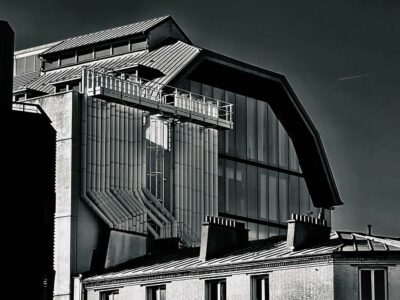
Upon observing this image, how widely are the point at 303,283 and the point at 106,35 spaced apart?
3543 centimetres

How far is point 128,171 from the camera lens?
8388 centimetres

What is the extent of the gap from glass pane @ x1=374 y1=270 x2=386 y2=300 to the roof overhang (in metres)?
31.6

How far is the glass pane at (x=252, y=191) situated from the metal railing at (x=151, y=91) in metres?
5.70

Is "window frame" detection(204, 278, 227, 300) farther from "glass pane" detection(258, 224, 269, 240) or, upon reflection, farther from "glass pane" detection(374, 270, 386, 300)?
"glass pane" detection(258, 224, 269, 240)

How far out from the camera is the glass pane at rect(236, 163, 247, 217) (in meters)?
96.4

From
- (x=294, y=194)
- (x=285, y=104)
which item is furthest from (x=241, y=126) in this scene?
(x=294, y=194)

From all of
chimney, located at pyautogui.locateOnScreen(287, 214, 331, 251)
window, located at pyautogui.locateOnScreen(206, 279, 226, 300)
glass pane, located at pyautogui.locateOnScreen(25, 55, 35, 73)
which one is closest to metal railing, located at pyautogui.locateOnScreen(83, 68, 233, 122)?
glass pane, located at pyautogui.locateOnScreen(25, 55, 35, 73)

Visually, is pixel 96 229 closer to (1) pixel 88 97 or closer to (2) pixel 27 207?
(1) pixel 88 97

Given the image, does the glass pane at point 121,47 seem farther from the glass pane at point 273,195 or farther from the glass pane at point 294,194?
the glass pane at point 294,194

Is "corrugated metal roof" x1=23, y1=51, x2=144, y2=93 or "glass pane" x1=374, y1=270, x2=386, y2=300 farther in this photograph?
"corrugated metal roof" x1=23, y1=51, x2=144, y2=93

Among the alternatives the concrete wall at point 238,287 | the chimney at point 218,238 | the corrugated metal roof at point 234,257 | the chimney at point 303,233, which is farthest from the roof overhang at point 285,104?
the concrete wall at point 238,287

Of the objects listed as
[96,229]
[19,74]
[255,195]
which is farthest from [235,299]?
[19,74]

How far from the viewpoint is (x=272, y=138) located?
10156 centimetres

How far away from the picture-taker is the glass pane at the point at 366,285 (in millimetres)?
66062
